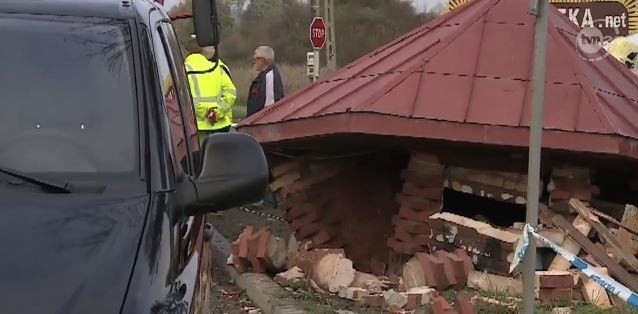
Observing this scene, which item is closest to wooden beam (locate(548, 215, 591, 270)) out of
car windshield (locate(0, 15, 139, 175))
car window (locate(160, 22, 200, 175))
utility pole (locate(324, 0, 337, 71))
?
car window (locate(160, 22, 200, 175))

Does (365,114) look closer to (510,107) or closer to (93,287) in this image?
(510,107)

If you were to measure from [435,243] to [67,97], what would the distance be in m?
3.85

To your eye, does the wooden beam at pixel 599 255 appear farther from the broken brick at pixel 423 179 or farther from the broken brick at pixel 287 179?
the broken brick at pixel 287 179

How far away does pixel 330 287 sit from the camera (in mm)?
6832

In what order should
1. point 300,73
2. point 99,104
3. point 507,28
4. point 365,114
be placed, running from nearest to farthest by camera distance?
point 99,104 < point 365,114 < point 507,28 < point 300,73

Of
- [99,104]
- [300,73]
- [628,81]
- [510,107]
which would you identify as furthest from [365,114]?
[300,73]

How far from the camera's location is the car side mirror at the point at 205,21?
5.45m

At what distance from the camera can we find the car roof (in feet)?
12.6

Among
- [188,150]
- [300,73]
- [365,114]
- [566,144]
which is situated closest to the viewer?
[188,150]

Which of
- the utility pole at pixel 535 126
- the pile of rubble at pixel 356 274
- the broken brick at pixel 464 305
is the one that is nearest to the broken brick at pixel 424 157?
the pile of rubble at pixel 356 274

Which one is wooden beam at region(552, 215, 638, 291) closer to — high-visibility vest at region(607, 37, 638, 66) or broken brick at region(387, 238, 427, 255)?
broken brick at region(387, 238, 427, 255)

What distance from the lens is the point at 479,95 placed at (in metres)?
6.81

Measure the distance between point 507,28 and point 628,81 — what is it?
1112 millimetres

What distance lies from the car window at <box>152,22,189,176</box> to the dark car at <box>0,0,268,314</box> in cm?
1
